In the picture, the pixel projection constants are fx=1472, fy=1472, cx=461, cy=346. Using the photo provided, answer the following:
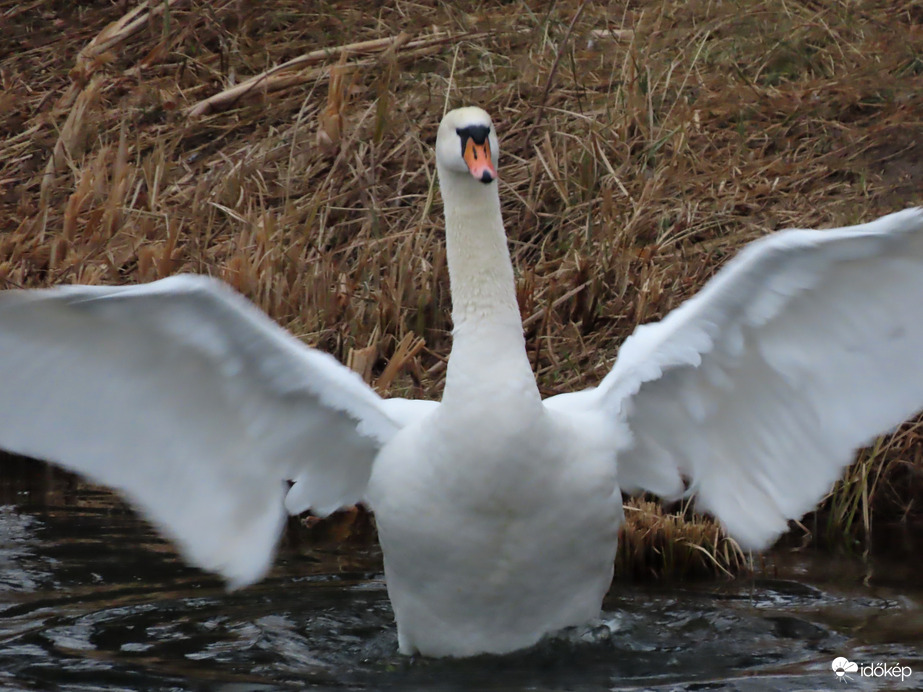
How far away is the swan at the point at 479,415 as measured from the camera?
168 inches

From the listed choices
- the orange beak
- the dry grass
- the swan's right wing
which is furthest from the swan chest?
the dry grass

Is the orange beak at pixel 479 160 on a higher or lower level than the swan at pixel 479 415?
higher

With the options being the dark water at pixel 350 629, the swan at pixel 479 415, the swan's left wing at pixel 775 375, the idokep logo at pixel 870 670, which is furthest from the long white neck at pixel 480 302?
the idokep logo at pixel 870 670

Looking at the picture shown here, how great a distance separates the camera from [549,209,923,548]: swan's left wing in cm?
429

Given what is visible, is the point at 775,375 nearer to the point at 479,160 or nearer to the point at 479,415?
the point at 479,415

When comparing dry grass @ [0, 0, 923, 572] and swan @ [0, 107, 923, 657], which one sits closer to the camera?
swan @ [0, 107, 923, 657]

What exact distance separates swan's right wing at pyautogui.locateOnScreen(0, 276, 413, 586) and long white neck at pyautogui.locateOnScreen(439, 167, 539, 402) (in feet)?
1.57

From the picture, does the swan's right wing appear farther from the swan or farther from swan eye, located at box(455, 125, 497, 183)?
swan eye, located at box(455, 125, 497, 183)

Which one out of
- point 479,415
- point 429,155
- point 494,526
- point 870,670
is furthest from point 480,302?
point 429,155

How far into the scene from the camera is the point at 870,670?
4.55 meters

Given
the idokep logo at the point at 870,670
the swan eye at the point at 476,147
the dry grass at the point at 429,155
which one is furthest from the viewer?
the dry grass at the point at 429,155

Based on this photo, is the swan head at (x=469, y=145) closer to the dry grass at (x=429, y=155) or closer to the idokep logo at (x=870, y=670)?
the idokep logo at (x=870, y=670)

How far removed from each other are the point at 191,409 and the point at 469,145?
A: 1.23 m

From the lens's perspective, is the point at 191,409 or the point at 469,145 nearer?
the point at 469,145
